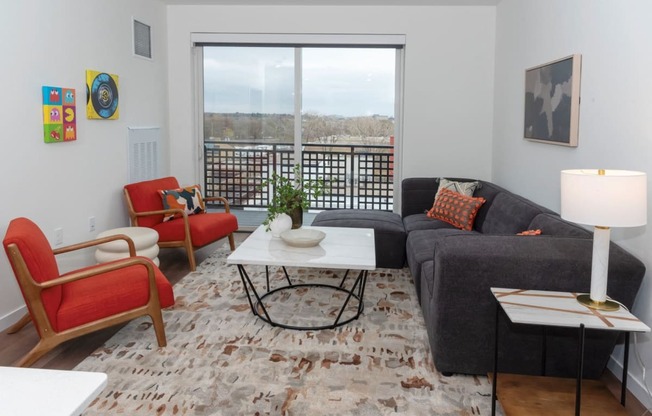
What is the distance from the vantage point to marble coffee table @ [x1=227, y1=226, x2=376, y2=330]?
330 centimetres

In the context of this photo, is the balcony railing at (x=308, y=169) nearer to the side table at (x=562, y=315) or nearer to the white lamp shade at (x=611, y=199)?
the side table at (x=562, y=315)

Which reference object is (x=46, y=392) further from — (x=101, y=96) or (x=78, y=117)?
(x=101, y=96)

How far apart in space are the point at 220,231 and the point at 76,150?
1453 millimetres

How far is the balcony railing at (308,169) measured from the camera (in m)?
6.45

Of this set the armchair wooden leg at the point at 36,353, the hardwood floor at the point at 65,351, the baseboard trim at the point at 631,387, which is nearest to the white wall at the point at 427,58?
the baseboard trim at the point at 631,387

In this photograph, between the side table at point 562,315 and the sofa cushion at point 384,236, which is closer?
the side table at point 562,315

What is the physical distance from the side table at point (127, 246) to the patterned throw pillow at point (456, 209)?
2511 millimetres

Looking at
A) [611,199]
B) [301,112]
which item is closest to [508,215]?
[611,199]

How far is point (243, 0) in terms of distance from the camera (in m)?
5.72

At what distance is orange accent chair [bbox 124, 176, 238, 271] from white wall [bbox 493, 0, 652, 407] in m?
2.78

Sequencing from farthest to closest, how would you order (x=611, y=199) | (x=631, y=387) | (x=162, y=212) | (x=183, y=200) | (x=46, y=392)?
(x=183, y=200) < (x=162, y=212) < (x=631, y=387) < (x=611, y=199) < (x=46, y=392)

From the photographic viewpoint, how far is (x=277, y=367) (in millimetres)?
2895

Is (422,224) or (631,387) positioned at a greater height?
(422,224)

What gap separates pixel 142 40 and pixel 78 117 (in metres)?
1.49
